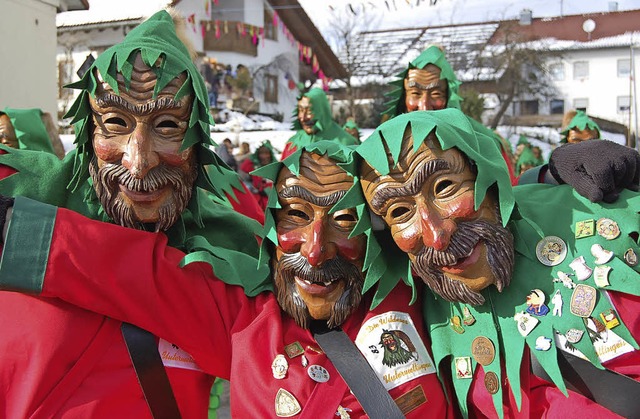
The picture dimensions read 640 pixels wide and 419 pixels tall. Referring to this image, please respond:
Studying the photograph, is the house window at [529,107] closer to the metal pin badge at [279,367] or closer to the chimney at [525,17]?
the chimney at [525,17]

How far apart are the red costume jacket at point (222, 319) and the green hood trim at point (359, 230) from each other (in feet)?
0.34

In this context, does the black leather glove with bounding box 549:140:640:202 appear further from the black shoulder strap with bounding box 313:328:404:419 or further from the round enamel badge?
the black shoulder strap with bounding box 313:328:404:419

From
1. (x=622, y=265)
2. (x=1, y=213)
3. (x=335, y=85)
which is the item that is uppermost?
(x=335, y=85)

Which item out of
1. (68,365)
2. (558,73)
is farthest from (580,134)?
(558,73)

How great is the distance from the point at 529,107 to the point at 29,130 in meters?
29.9

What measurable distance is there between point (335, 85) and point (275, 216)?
25.8 metres

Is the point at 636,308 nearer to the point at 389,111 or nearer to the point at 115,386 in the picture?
the point at 115,386

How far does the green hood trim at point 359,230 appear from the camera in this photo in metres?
2.31

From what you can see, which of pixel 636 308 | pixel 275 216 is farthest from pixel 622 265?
pixel 275 216

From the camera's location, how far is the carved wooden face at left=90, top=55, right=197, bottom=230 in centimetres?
252

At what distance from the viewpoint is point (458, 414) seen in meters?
2.43

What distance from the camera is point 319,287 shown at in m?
2.41

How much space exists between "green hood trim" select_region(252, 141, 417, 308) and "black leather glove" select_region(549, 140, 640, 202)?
647 millimetres

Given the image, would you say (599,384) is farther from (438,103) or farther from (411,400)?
(438,103)
